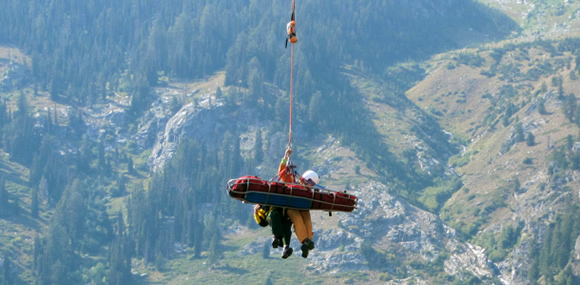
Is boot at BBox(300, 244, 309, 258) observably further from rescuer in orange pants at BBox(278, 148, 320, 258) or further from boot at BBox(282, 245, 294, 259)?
boot at BBox(282, 245, 294, 259)

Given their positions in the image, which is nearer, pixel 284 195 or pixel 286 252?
pixel 284 195

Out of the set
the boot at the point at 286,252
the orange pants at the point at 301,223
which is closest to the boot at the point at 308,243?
the orange pants at the point at 301,223

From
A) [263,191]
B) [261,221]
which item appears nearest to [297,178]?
[261,221]

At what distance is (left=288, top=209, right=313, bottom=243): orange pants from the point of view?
48.6 meters

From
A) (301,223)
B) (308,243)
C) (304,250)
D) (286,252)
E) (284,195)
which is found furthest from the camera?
(301,223)

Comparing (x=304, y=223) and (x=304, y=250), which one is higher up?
(x=304, y=223)

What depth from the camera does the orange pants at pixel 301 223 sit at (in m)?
48.6

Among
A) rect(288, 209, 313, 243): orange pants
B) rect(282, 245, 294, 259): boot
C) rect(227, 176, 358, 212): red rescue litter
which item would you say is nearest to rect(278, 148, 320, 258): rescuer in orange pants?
rect(288, 209, 313, 243): orange pants

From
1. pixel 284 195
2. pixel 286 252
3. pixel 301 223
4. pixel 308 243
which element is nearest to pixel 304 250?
pixel 308 243

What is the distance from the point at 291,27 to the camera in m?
49.4

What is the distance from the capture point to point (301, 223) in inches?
1922

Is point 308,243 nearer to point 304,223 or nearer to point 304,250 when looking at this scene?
point 304,250

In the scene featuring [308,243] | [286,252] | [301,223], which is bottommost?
[286,252]

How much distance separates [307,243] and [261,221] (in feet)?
11.0
